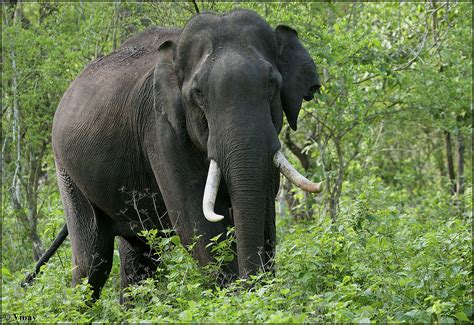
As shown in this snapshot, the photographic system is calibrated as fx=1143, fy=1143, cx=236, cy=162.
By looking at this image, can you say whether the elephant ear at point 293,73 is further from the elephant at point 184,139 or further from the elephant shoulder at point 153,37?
the elephant shoulder at point 153,37

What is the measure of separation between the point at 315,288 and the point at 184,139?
136cm

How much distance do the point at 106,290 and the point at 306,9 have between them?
4.07 metres

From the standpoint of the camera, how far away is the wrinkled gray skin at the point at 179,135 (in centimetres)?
712

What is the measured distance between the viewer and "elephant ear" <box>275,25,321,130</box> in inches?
307

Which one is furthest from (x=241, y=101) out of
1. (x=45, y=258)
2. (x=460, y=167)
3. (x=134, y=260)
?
(x=460, y=167)

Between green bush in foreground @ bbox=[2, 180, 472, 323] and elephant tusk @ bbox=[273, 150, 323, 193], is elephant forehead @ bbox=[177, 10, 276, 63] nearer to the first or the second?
elephant tusk @ bbox=[273, 150, 323, 193]

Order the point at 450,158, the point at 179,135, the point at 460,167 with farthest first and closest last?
the point at 450,158
the point at 460,167
the point at 179,135

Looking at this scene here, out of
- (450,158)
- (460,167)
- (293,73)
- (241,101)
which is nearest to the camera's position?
(241,101)

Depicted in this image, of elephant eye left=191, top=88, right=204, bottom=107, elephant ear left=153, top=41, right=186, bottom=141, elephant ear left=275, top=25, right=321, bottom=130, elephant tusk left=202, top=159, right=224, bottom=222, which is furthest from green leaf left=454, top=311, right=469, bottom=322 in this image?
elephant ear left=153, top=41, right=186, bottom=141

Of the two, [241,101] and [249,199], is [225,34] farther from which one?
[249,199]

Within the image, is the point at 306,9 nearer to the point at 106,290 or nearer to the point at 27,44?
the point at 27,44

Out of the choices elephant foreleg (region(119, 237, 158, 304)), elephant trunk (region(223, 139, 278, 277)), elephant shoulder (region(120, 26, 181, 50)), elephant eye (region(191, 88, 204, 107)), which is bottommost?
elephant foreleg (region(119, 237, 158, 304))

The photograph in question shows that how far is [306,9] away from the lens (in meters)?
12.2

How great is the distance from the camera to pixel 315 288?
720 cm
